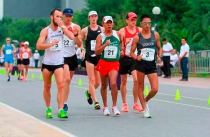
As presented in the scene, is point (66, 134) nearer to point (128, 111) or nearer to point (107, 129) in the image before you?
point (107, 129)

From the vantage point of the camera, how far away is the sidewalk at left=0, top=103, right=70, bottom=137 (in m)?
9.67

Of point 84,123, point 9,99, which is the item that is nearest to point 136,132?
point 84,123

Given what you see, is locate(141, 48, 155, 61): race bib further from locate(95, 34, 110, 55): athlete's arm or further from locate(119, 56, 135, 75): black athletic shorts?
locate(119, 56, 135, 75): black athletic shorts

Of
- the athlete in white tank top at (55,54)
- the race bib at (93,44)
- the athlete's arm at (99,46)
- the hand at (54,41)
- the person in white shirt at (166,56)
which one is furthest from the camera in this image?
the person in white shirt at (166,56)

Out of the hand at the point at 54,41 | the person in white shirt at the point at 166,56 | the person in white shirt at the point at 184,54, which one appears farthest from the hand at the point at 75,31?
the person in white shirt at the point at 166,56

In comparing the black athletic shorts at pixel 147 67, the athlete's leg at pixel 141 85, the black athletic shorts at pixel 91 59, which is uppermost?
the black athletic shorts at pixel 91 59

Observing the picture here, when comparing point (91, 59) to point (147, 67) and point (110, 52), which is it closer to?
point (110, 52)

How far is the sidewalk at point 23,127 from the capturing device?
31.7 feet

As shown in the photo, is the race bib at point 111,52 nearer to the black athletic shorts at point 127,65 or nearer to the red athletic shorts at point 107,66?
the red athletic shorts at point 107,66

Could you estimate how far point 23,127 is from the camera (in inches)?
411

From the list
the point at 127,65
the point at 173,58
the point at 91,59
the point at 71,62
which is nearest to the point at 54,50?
the point at 71,62

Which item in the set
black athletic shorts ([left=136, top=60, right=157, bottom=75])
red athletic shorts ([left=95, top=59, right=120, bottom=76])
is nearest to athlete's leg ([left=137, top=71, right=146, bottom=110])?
black athletic shorts ([left=136, top=60, right=157, bottom=75])

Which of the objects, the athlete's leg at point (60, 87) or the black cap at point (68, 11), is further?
the black cap at point (68, 11)

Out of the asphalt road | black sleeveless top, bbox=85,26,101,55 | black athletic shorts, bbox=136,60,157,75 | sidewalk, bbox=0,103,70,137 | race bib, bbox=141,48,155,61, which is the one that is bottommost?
the asphalt road
